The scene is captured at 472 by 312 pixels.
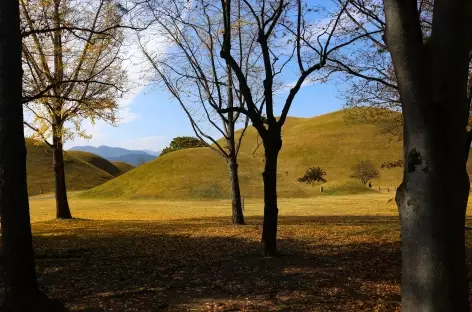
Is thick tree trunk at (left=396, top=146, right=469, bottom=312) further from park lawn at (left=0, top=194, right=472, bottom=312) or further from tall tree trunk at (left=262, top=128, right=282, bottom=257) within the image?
tall tree trunk at (left=262, top=128, right=282, bottom=257)

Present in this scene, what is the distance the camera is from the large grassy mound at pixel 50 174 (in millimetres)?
90000

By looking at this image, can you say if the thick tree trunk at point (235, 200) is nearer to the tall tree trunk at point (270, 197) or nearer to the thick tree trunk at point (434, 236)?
the tall tree trunk at point (270, 197)

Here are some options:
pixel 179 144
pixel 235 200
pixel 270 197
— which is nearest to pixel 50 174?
pixel 179 144

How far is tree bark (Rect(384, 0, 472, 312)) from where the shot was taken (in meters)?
3.37

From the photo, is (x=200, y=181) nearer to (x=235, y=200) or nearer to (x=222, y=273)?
(x=235, y=200)

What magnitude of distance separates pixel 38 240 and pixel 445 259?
41.5ft

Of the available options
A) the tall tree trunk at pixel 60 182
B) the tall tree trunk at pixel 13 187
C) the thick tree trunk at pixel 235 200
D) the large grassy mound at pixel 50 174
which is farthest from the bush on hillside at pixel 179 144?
the tall tree trunk at pixel 13 187

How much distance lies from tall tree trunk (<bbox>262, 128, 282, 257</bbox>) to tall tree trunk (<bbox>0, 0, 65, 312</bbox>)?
198 inches

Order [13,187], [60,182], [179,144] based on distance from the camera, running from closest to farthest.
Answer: [13,187] → [60,182] → [179,144]

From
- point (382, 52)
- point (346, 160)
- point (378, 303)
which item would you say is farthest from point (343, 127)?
point (378, 303)

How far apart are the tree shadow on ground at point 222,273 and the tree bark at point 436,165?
7.04 feet

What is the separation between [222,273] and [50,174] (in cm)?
10067

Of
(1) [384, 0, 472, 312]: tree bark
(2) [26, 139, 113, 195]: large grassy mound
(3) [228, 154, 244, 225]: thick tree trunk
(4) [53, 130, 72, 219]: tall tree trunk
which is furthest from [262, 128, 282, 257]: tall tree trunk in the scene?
(2) [26, 139, 113, 195]: large grassy mound

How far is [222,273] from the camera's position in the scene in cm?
789
